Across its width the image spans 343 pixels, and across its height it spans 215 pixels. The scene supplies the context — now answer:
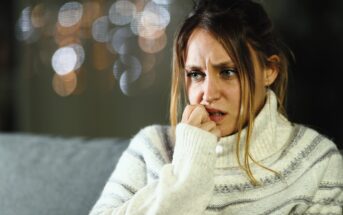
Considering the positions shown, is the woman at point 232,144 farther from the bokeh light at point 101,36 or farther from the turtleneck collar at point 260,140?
the bokeh light at point 101,36

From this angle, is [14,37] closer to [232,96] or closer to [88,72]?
[88,72]

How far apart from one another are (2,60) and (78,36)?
658mm

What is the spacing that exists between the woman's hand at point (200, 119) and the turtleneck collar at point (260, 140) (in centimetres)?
6

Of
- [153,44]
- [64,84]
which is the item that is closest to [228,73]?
[153,44]

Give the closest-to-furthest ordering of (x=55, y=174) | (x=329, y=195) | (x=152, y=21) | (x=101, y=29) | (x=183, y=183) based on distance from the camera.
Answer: (x=183, y=183) < (x=329, y=195) < (x=55, y=174) < (x=152, y=21) < (x=101, y=29)

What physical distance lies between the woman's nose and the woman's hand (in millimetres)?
28

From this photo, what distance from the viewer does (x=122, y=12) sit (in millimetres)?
2736

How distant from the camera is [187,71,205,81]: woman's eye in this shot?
128 cm

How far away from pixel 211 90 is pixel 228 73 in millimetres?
62

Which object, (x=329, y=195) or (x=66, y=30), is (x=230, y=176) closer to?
(x=329, y=195)

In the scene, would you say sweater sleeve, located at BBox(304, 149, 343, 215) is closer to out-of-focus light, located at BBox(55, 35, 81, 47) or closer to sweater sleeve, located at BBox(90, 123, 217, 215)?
sweater sleeve, located at BBox(90, 123, 217, 215)

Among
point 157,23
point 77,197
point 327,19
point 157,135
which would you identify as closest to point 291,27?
point 327,19

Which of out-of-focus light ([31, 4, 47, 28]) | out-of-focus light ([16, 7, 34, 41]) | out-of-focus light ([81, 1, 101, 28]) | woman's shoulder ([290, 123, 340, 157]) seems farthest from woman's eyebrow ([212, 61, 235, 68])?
out-of-focus light ([16, 7, 34, 41])

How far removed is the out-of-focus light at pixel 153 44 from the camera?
2.57 metres
